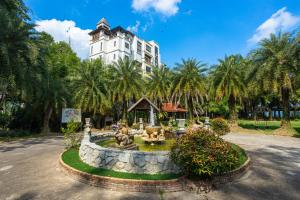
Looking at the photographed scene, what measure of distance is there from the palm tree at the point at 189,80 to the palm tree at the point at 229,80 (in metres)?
1.56

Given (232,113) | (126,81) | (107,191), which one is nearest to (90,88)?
(126,81)

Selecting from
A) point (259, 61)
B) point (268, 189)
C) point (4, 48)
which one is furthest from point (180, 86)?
point (268, 189)

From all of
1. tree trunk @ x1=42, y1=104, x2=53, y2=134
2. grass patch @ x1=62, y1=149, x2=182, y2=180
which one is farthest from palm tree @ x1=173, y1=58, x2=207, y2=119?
grass patch @ x1=62, y1=149, x2=182, y2=180

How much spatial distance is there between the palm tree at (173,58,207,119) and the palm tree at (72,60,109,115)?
9.12m

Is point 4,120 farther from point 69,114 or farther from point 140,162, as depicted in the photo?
point 140,162

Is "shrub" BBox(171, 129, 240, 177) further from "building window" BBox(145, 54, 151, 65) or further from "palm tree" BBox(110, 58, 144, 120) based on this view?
"building window" BBox(145, 54, 151, 65)

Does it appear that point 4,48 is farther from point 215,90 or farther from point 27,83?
point 215,90

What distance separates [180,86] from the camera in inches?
1019

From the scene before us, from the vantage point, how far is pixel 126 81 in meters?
26.6

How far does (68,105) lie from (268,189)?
22.5 meters

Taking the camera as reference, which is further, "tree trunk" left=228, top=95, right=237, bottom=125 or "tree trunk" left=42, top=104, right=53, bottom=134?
"tree trunk" left=228, top=95, right=237, bottom=125

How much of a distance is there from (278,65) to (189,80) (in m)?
9.74

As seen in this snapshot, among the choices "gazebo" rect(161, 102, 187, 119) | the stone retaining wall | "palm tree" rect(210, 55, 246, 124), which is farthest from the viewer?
"gazebo" rect(161, 102, 187, 119)

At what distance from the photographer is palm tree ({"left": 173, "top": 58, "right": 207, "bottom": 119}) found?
25500 mm
